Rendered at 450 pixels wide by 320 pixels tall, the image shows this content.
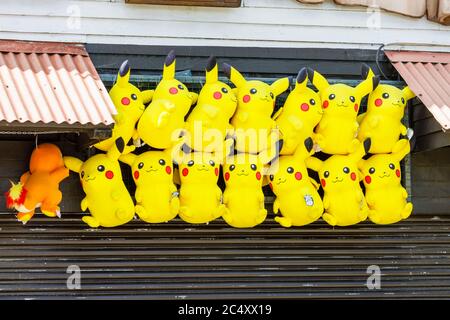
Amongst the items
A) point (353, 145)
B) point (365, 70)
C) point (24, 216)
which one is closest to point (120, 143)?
point (24, 216)

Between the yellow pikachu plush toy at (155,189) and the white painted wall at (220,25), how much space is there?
1.22m

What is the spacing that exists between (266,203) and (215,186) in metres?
0.71

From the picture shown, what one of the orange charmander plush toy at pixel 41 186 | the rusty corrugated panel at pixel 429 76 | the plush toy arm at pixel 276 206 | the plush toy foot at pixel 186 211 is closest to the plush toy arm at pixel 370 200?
the plush toy arm at pixel 276 206

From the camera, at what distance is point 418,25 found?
963cm

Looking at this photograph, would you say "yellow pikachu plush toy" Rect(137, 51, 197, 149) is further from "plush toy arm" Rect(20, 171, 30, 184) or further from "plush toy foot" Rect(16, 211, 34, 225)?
"plush toy foot" Rect(16, 211, 34, 225)

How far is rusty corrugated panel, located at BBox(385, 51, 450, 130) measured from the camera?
28.9 ft

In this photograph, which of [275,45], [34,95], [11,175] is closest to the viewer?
[34,95]

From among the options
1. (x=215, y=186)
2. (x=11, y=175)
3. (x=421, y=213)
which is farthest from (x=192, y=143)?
(x=421, y=213)

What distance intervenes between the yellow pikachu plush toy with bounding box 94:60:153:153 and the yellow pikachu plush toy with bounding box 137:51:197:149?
70 mm

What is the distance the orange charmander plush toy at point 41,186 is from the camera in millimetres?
8461

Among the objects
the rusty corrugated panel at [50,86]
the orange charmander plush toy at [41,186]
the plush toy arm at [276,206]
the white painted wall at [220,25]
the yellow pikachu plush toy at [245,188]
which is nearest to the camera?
the rusty corrugated panel at [50,86]

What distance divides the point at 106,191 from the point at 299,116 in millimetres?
1793

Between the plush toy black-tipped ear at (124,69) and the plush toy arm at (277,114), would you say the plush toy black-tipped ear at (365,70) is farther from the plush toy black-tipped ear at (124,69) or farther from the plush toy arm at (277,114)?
the plush toy black-tipped ear at (124,69)

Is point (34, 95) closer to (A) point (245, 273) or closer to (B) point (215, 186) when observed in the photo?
(B) point (215, 186)
